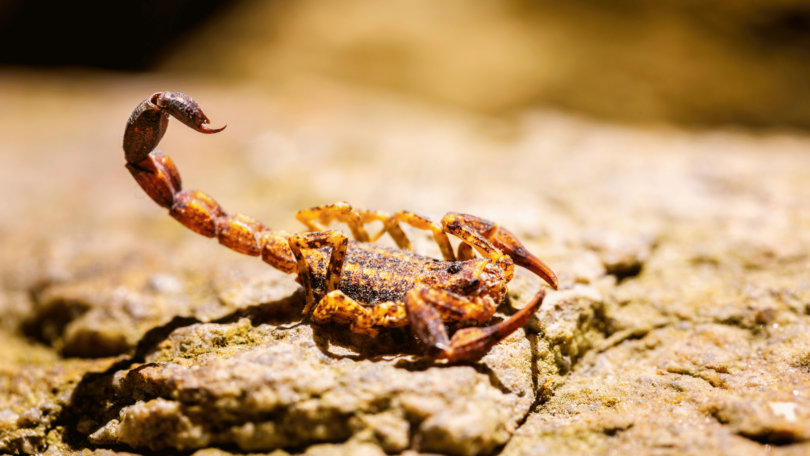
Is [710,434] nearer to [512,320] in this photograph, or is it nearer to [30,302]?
[512,320]

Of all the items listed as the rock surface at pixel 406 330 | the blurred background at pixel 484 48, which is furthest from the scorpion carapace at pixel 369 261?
the blurred background at pixel 484 48

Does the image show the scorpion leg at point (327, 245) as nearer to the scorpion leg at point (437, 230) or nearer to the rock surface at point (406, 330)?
the rock surface at point (406, 330)

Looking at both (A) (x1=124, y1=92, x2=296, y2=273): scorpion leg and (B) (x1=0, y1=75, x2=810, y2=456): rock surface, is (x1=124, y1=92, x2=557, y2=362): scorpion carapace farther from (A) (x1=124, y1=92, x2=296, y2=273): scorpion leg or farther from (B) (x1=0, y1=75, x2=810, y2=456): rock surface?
(B) (x1=0, y1=75, x2=810, y2=456): rock surface

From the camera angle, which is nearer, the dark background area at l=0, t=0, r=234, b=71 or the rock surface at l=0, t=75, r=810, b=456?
the rock surface at l=0, t=75, r=810, b=456

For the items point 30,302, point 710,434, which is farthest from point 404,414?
point 30,302

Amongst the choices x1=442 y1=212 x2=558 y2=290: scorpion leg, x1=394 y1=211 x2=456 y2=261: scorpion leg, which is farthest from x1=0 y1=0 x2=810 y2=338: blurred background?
x1=442 y1=212 x2=558 y2=290: scorpion leg

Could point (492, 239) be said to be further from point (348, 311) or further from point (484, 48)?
point (484, 48)
